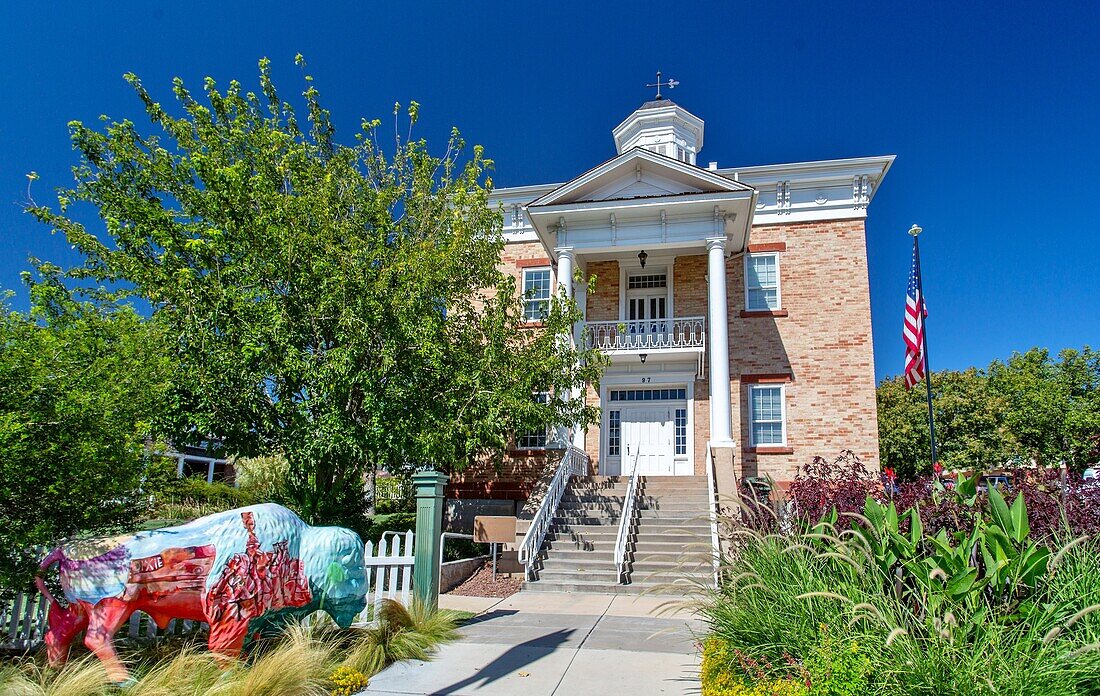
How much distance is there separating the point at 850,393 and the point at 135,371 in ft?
52.3

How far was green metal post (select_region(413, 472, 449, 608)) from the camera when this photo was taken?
27.2ft

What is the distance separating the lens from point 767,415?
1805cm

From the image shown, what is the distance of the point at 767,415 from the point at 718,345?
2.79m

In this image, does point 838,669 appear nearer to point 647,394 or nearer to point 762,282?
point 647,394

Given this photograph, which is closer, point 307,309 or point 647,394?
point 307,309

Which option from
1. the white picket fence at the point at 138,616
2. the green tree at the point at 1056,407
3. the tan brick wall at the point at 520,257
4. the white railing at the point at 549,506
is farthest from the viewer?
the green tree at the point at 1056,407

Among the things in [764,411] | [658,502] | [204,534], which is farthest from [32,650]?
[764,411]

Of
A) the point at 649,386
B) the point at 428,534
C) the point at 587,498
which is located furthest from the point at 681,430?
the point at 428,534

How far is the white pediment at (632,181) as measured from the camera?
17516mm

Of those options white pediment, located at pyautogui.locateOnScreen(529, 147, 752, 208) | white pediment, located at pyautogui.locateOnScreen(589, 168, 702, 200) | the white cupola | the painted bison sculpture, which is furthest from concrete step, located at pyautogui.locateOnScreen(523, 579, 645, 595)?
the white cupola

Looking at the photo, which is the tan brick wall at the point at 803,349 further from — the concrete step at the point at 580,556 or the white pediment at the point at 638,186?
the concrete step at the point at 580,556

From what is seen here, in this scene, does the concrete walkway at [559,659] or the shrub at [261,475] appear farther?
the shrub at [261,475]

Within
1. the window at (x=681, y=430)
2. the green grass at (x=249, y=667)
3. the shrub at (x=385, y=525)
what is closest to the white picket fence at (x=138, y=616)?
the green grass at (x=249, y=667)

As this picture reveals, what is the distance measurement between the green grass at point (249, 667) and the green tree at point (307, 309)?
17.0 ft
